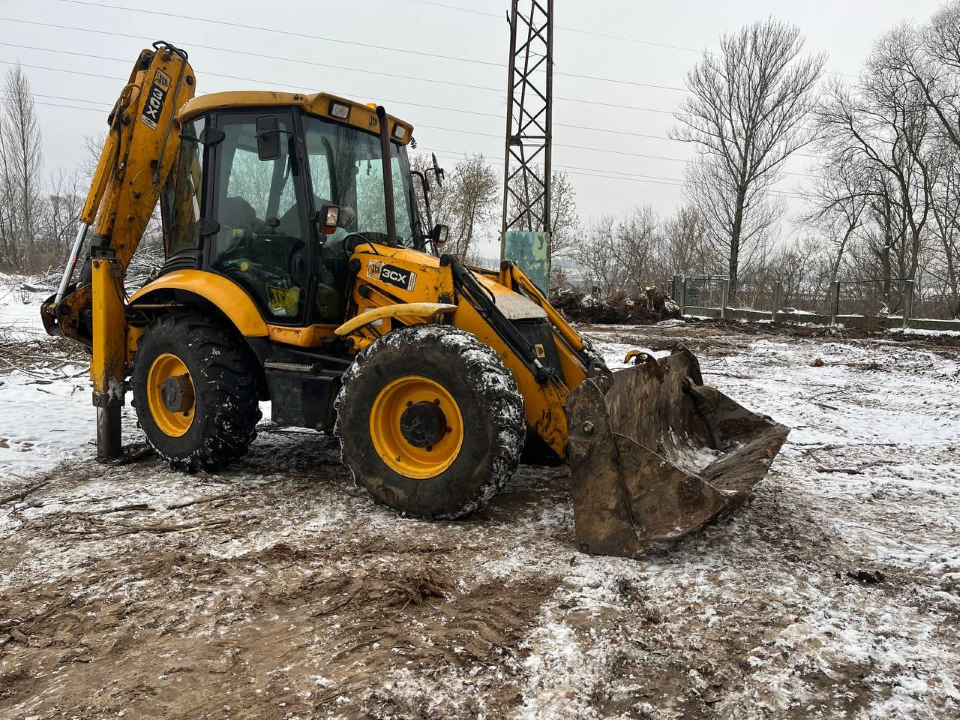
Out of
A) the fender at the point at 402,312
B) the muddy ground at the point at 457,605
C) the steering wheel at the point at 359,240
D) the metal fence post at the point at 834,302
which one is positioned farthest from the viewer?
the metal fence post at the point at 834,302

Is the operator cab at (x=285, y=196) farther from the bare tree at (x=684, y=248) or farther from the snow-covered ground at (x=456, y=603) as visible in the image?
the bare tree at (x=684, y=248)

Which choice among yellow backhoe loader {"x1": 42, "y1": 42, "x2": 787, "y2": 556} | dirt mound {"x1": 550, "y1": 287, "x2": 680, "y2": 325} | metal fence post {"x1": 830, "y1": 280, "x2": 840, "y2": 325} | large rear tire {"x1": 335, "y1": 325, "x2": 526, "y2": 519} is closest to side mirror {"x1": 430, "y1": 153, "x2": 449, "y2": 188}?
yellow backhoe loader {"x1": 42, "y1": 42, "x2": 787, "y2": 556}

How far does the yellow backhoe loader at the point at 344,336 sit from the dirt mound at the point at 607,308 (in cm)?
1425

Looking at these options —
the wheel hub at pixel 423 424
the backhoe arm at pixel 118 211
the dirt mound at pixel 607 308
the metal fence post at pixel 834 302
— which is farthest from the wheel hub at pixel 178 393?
the metal fence post at pixel 834 302

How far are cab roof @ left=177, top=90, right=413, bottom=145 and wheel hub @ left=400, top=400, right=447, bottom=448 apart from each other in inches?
83.3

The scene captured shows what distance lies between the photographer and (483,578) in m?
3.09

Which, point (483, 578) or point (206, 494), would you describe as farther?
point (206, 494)

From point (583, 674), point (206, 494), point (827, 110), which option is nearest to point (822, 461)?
point (583, 674)

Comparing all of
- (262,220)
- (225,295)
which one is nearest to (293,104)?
(262,220)

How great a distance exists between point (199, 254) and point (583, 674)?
395 centimetres

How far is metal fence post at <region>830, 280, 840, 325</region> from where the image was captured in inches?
714

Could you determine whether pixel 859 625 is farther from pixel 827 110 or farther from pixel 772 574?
pixel 827 110

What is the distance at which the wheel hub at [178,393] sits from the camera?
15.7 feet

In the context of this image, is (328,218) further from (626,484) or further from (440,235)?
(626,484)
